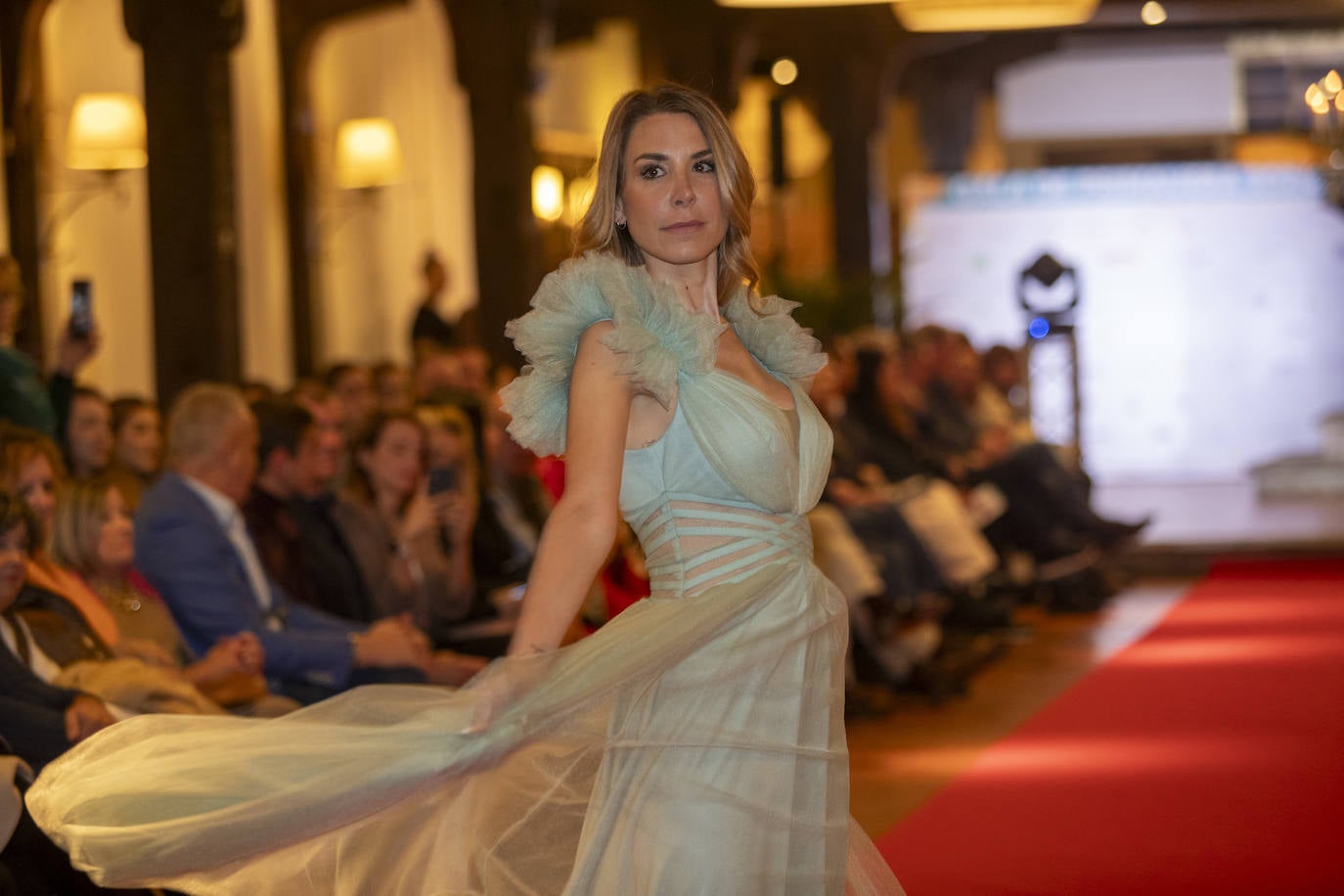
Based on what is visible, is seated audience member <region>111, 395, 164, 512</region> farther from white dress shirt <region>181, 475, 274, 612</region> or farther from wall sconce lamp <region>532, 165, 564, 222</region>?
wall sconce lamp <region>532, 165, 564, 222</region>

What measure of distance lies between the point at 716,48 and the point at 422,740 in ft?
37.1

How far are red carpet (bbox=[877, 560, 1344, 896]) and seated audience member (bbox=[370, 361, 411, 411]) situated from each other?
2.40 metres

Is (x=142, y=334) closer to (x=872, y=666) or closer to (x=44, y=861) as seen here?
(x=872, y=666)

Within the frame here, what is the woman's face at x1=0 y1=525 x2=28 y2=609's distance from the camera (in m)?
3.47

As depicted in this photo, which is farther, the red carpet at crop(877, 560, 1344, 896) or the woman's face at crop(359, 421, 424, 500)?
the woman's face at crop(359, 421, 424, 500)

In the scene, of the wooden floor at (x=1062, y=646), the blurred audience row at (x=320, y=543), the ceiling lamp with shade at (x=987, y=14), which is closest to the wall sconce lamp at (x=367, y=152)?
the blurred audience row at (x=320, y=543)

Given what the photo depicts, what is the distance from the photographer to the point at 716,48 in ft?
43.0

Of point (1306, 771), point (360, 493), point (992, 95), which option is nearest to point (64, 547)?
point (360, 493)

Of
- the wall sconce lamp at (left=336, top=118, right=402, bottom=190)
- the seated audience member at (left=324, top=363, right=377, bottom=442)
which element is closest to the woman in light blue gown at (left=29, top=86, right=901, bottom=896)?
the seated audience member at (left=324, top=363, right=377, bottom=442)

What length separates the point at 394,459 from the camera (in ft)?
17.2

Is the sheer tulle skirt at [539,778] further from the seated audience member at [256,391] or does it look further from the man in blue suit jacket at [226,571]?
the seated audience member at [256,391]

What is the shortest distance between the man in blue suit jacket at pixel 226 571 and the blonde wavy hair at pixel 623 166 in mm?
2015

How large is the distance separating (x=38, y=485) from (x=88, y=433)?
4.68ft
